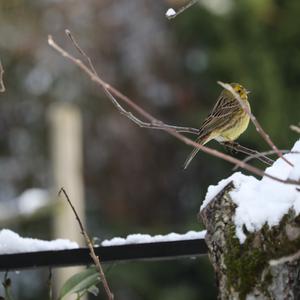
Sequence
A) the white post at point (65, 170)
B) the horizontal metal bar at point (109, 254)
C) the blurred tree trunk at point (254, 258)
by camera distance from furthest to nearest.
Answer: the white post at point (65, 170) → the horizontal metal bar at point (109, 254) → the blurred tree trunk at point (254, 258)

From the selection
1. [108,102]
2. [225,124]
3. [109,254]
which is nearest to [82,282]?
[109,254]

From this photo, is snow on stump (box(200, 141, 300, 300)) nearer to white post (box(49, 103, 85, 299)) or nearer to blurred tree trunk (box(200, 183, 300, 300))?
blurred tree trunk (box(200, 183, 300, 300))

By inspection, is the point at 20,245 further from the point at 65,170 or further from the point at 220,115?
the point at 65,170

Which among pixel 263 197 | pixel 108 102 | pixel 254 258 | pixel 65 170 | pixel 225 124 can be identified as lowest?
pixel 254 258

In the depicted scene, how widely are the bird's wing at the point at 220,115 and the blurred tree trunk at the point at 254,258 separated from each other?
3171mm

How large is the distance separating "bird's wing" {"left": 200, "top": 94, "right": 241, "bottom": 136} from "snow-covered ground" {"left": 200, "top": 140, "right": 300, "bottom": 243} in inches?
121

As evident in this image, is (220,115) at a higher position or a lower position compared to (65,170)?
lower

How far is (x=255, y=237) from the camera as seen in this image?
1.71 meters

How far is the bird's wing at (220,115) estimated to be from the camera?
16.5 feet

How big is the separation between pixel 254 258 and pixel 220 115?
3491 mm

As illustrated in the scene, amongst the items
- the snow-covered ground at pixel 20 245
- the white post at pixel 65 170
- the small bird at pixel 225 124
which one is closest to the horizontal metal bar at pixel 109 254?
the snow-covered ground at pixel 20 245

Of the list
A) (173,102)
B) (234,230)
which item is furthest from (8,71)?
(234,230)

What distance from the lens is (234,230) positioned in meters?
1.73

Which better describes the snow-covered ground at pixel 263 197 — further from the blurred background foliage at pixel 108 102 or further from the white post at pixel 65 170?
the blurred background foliage at pixel 108 102
